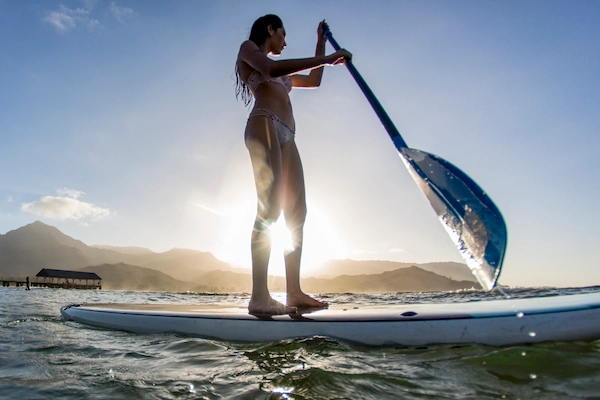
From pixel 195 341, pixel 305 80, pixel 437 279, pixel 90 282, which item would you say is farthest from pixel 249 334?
pixel 437 279

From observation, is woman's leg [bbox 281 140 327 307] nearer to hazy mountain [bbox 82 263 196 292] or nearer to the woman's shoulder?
the woman's shoulder

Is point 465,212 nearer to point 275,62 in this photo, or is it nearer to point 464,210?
point 464,210

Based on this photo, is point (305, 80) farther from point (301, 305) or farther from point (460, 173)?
point (301, 305)

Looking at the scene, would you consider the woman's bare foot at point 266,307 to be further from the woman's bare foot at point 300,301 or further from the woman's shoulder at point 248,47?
the woman's shoulder at point 248,47

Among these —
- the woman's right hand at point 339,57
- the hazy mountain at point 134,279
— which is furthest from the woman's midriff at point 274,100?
the hazy mountain at point 134,279

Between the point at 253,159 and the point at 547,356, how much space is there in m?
2.36

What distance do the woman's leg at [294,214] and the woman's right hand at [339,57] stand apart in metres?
0.79

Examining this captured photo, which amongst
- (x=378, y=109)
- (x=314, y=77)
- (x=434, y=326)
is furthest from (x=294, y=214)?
(x=434, y=326)

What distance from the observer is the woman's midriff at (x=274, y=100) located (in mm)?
3135

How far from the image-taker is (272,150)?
302 cm

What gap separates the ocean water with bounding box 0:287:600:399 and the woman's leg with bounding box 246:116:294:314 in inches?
22.2

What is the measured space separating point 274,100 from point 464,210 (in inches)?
72.4

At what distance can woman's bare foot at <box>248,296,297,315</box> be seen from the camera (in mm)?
2643

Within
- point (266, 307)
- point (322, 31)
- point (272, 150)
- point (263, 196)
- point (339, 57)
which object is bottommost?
point (266, 307)
